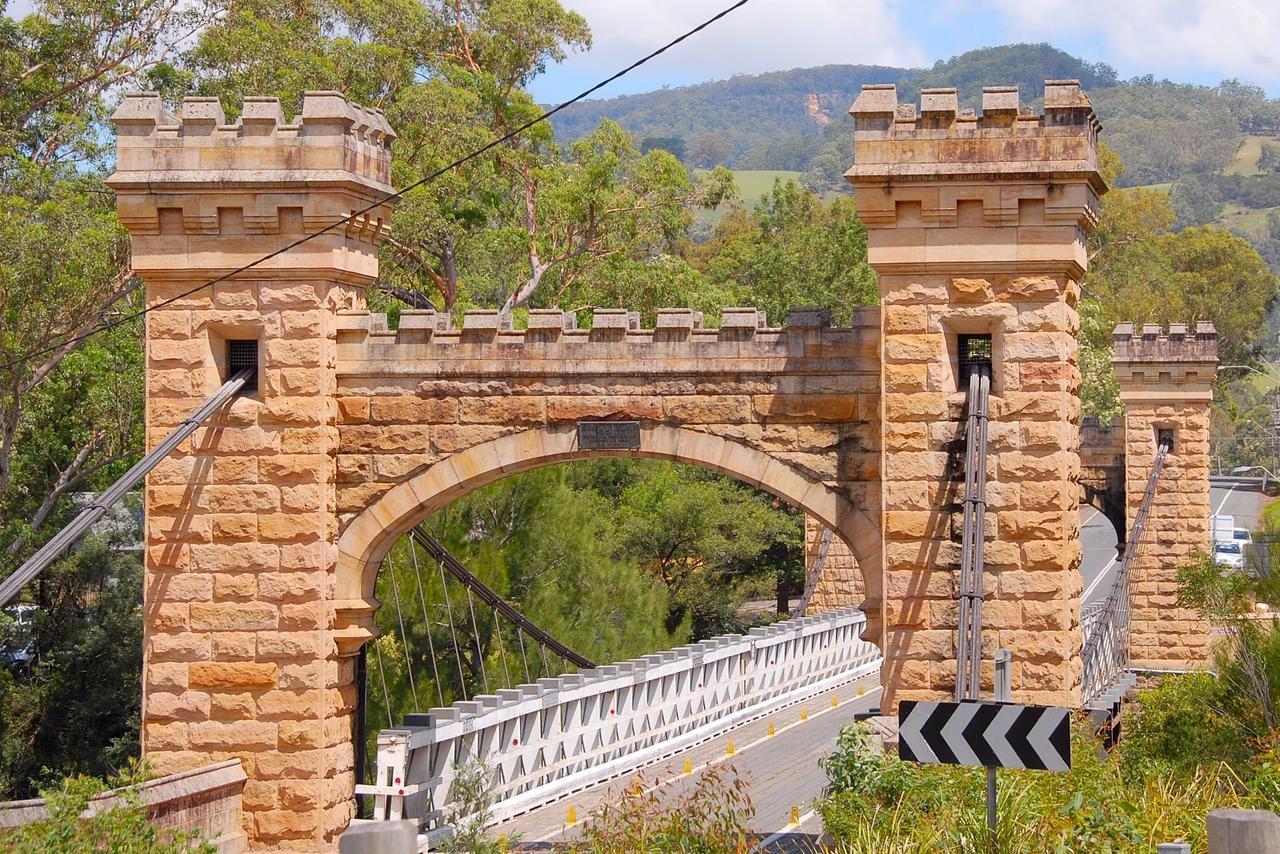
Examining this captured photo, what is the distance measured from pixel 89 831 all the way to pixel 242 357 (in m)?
5.15

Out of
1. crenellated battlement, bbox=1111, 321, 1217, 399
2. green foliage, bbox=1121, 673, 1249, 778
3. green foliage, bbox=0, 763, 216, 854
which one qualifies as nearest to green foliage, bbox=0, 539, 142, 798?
green foliage, bbox=0, 763, 216, 854

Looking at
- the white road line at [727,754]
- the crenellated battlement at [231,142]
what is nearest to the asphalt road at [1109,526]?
the white road line at [727,754]

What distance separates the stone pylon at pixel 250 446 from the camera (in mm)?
14750

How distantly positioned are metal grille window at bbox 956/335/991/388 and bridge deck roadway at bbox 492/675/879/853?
3727 millimetres

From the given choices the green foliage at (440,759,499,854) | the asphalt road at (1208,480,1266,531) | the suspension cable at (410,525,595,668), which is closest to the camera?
the green foliage at (440,759,499,854)

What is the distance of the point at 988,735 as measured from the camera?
9016mm

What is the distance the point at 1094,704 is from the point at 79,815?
1118 centimetres

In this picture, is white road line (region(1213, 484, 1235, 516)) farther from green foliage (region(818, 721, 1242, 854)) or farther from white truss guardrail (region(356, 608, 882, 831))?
green foliage (region(818, 721, 1242, 854))

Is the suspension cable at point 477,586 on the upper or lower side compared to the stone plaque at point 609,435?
lower

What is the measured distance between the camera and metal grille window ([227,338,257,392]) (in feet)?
49.9

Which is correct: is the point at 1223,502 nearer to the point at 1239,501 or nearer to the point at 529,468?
the point at 1239,501

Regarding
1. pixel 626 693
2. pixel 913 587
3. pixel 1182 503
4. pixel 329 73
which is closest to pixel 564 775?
pixel 626 693

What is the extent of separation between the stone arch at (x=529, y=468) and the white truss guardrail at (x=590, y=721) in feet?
4.91

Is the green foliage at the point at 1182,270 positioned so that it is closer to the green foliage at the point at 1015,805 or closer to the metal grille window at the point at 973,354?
the metal grille window at the point at 973,354
